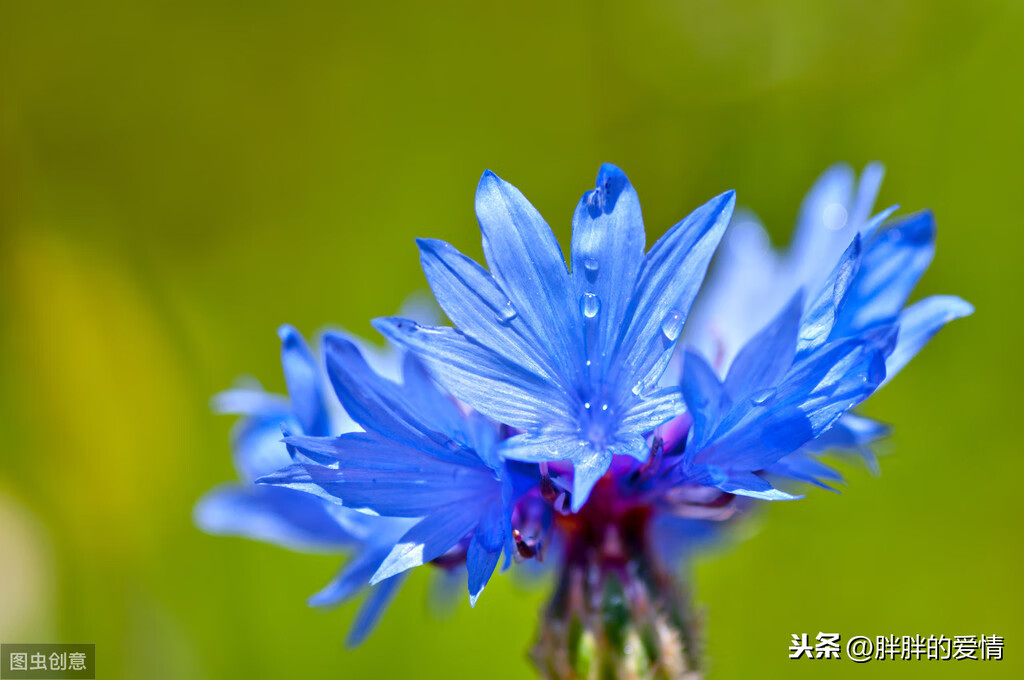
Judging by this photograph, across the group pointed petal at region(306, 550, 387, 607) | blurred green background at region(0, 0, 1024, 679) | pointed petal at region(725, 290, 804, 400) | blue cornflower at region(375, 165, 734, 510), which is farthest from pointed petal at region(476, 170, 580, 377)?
blurred green background at region(0, 0, 1024, 679)

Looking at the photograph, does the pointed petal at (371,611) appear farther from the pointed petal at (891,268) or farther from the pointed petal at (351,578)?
the pointed petal at (891,268)

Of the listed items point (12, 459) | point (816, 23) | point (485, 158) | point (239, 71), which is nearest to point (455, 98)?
point (485, 158)

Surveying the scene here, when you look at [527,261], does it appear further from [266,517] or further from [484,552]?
[266,517]

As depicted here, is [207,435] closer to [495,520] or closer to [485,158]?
[485,158]

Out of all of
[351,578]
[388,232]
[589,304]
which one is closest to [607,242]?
[589,304]

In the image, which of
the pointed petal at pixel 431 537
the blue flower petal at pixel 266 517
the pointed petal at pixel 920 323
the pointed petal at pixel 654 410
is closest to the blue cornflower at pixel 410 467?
the pointed petal at pixel 431 537

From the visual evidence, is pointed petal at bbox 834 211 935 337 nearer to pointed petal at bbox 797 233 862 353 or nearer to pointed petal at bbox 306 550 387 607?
pointed petal at bbox 797 233 862 353
